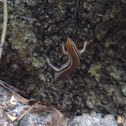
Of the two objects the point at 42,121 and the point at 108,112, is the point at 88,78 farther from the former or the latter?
the point at 42,121

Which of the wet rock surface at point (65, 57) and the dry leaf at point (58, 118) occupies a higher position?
the wet rock surface at point (65, 57)

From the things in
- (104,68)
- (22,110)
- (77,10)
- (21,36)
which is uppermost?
(77,10)

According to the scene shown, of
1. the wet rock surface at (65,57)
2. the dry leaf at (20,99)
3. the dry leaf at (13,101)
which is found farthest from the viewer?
the dry leaf at (20,99)

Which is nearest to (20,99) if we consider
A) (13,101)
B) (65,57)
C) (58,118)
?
(13,101)

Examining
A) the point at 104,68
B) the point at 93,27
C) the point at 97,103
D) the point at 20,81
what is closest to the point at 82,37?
the point at 93,27

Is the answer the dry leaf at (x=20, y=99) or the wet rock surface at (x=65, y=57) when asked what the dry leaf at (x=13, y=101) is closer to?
the dry leaf at (x=20, y=99)

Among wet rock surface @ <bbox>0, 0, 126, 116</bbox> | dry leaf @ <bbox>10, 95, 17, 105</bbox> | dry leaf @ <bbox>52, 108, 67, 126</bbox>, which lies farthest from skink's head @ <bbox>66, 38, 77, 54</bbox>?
dry leaf @ <bbox>10, 95, 17, 105</bbox>

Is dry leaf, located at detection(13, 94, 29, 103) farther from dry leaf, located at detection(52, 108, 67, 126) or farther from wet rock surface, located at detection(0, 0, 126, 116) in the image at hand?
dry leaf, located at detection(52, 108, 67, 126)

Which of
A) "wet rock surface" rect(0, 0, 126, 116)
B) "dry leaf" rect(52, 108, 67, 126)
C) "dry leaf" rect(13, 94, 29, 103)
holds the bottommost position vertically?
"dry leaf" rect(52, 108, 67, 126)

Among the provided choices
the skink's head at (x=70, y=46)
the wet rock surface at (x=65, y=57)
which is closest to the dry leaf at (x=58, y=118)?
the wet rock surface at (x=65, y=57)
